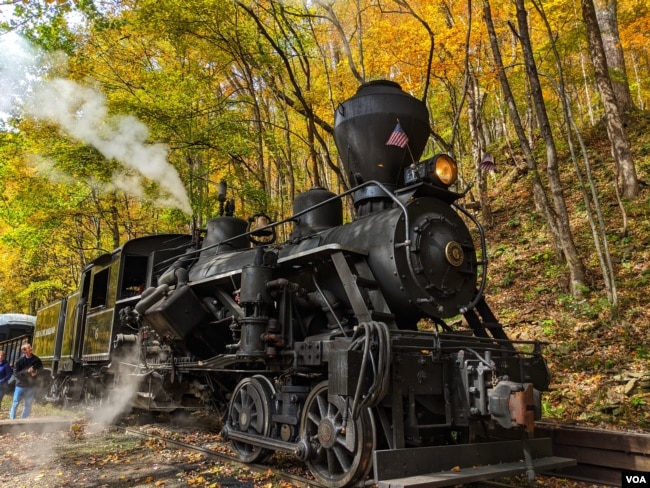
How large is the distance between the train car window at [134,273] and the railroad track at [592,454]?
480 centimetres

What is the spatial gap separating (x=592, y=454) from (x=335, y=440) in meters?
2.50

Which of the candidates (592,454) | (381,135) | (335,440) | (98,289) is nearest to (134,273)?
(98,289)

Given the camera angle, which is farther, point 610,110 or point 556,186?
point 610,110

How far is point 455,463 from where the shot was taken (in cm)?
365

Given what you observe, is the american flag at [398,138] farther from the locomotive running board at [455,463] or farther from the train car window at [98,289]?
the train car window at [98,289]

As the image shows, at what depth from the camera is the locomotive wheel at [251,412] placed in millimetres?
5008

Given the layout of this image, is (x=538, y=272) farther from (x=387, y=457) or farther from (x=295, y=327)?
(x=387, y=457)

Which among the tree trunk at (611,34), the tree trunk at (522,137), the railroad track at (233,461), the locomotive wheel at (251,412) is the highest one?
the tree trunk at (611,34)

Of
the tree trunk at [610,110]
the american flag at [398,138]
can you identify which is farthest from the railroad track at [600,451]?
the tree trunk at [610,110]

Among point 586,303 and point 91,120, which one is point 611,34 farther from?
point 91,120

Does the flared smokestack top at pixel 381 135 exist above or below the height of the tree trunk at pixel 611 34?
below

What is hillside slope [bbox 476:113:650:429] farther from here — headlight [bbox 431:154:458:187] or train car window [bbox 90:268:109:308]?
train car window [bbox 90:268:109:308]

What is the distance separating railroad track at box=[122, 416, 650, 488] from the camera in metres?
4.24

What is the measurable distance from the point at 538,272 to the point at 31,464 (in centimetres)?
1035
